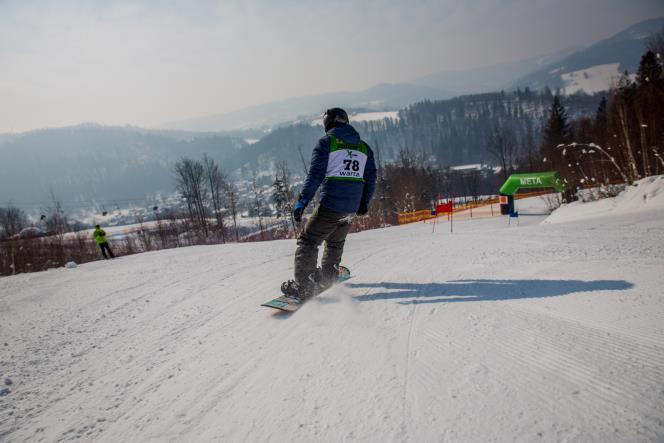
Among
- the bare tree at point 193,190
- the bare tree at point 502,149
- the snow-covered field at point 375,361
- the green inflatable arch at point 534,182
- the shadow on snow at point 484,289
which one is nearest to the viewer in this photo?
the snow-covered field at point 375,361

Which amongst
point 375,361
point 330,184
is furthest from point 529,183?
point 375,361

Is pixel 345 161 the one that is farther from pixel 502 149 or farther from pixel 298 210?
pixel 502 149

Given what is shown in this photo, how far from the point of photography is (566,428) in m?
1.27

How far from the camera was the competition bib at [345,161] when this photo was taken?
3648 millimetres

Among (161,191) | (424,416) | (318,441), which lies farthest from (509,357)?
(161,191)

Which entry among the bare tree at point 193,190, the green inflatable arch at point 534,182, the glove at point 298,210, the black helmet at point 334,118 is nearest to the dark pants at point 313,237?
the glove at point 298,210

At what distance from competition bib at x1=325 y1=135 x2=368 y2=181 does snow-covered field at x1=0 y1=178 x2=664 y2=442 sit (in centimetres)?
140

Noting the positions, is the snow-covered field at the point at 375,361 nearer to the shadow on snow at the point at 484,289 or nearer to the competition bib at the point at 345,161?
the shadow on snow at the point at 484,289

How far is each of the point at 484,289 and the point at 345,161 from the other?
6.84 feet

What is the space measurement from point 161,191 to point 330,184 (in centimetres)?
22397

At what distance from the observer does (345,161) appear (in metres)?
3.75

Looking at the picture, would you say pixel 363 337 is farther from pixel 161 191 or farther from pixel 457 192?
pixel 161 191

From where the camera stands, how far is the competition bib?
144 inches

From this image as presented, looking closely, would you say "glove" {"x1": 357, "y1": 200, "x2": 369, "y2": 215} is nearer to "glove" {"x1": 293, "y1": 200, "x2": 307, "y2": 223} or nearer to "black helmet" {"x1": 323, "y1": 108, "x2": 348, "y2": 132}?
"glove" {"x1": 293, "y1": 200, "x2": 307, "y2": 223}
